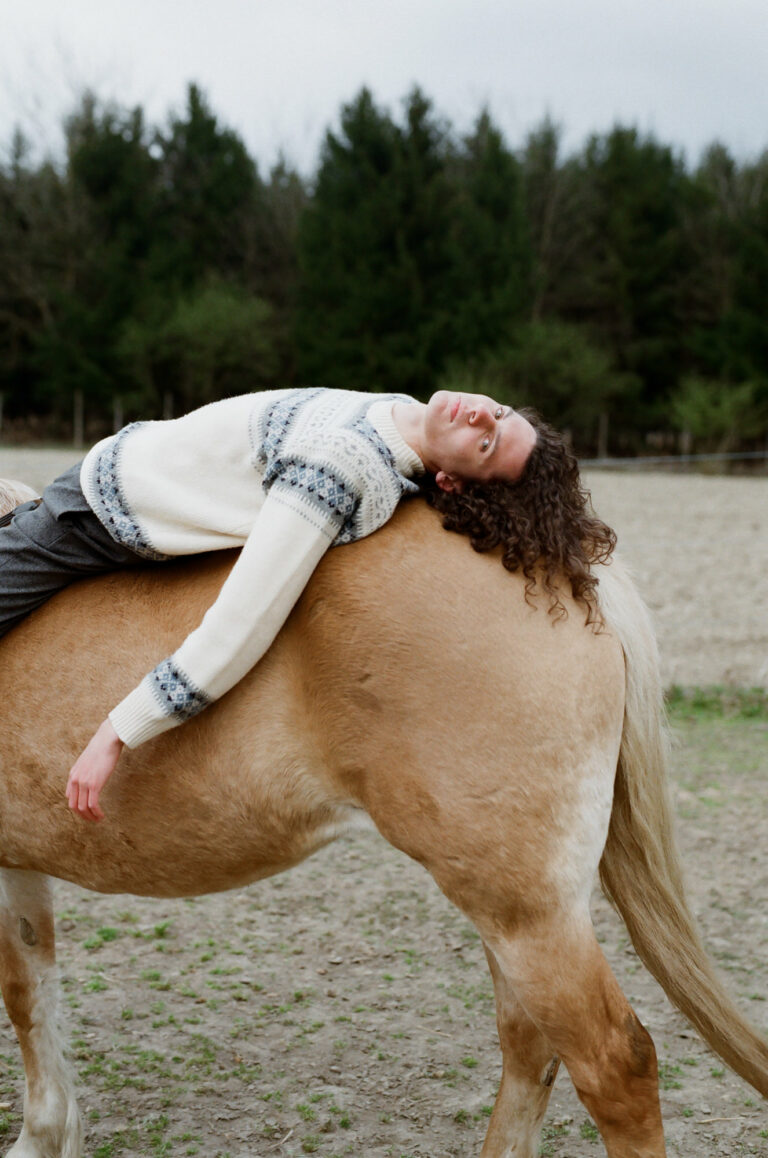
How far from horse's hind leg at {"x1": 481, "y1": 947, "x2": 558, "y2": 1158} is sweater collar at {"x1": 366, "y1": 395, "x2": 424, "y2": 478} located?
3.75 ft

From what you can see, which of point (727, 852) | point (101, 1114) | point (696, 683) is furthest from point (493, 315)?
point (101, 1114)

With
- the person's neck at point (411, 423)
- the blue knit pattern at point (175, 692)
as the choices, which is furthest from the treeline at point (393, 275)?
the blue knit pattern at point (175, 692)

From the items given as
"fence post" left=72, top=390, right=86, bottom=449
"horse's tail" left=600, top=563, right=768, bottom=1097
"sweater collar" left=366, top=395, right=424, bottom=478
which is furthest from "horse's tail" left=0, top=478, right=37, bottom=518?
"fence post" left=72, top=390, right=86, bottom=449

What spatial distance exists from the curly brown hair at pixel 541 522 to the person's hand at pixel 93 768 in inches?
29.6

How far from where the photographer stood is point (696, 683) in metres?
7.79

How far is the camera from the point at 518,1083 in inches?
92.5

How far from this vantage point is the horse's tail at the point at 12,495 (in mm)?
2648

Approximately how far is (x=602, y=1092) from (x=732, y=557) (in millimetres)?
10190

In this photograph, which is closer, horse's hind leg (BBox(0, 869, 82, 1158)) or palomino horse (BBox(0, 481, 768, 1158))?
palomino horse (BBox(0, 481, 768, 1158))

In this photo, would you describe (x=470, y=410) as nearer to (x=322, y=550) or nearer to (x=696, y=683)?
(x=322, y=550)

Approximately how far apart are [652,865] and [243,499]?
112cm

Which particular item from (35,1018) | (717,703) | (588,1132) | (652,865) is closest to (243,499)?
(652,865)

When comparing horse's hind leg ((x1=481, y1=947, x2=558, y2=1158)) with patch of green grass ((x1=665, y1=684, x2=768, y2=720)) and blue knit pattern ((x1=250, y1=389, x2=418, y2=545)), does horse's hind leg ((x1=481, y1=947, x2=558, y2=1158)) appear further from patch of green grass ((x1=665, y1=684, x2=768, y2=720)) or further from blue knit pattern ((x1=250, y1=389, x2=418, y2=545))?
patch of green grass ((x1=665, y1=684, x2=768, y2=720))

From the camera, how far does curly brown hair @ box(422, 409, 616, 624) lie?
2031 millimetres
